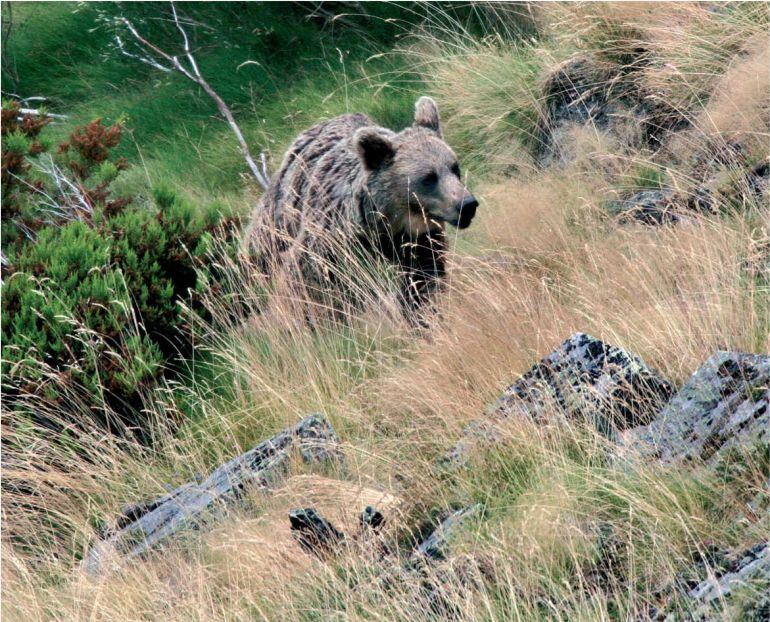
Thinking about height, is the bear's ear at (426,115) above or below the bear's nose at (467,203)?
above

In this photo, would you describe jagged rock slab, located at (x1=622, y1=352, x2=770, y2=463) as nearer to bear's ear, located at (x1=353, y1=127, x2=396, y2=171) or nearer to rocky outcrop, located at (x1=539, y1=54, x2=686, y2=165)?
bear's ear, located at (x1=353, y1=127, x2=396, y2=171)

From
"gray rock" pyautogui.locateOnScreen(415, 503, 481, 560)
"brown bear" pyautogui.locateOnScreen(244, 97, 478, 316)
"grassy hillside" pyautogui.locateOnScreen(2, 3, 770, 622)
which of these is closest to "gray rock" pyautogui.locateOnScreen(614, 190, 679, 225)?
"grassy hillside" pyautogui.locateOnScreen(2, 3, 770, 622)

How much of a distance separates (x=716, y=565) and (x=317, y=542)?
166cm

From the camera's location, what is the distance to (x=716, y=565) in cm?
353

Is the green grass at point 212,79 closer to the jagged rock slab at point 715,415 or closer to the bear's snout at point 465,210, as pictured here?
the bear's snout at point 465,210

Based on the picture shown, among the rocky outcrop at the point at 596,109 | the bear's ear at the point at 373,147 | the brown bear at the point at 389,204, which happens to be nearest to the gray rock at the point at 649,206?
the rocky outcrop at the point at 596,109

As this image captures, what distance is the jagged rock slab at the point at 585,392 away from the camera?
4375 millimetres

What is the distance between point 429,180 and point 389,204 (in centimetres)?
34

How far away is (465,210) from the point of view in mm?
7047

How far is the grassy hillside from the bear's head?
1.54ft

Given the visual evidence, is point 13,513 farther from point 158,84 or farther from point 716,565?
point 158,84

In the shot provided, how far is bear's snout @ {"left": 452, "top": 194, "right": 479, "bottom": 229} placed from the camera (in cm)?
702

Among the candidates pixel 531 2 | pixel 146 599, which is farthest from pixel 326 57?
pixel 146 599

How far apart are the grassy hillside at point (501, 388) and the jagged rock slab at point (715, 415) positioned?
106 mm
